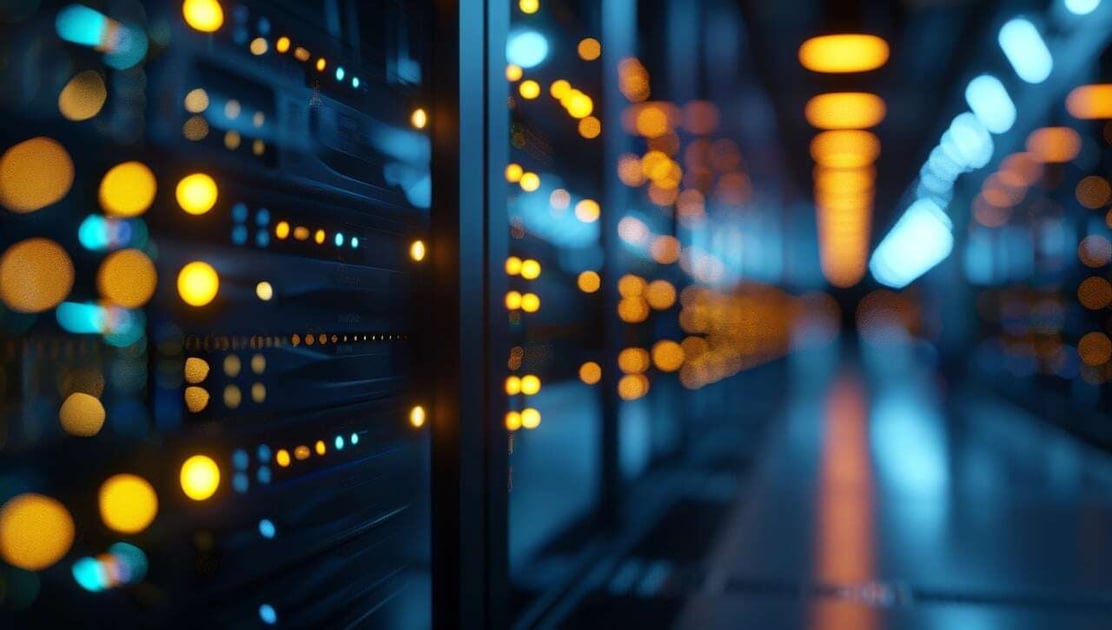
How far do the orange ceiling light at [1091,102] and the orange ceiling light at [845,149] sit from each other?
5988 millimetres

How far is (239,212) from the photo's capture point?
1376mm

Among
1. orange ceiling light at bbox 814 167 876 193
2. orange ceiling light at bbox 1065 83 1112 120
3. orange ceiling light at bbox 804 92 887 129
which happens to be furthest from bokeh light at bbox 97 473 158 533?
orange ceiling light at bbox 814 167 876 193

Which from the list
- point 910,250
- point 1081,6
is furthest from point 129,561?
point 910,250

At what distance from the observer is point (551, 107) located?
296 cm

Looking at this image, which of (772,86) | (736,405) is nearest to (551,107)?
(736,405)

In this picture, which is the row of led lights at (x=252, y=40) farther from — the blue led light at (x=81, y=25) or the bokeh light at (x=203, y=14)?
the blue led light at (x=81, y=25)

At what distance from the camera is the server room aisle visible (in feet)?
8.75

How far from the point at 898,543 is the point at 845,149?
36.3ft

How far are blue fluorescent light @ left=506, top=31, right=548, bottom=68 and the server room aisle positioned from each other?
4.58 ft

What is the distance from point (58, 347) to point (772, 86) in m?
10.1

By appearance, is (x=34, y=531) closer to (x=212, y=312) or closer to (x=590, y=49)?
(x=212, y=312)

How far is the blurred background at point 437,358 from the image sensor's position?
44.0 inches

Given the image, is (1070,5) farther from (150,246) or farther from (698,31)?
(150,246)

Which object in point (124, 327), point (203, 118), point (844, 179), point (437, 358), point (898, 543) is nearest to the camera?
point (124, 327)
